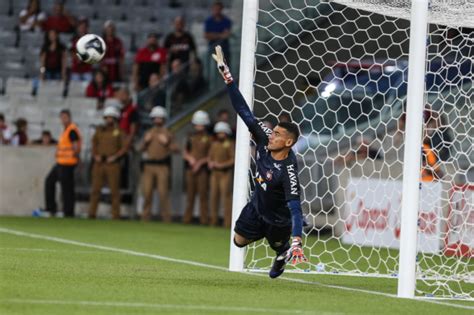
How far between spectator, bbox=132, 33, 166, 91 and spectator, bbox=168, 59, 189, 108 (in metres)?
1.11

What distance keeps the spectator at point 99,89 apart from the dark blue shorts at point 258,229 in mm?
15769

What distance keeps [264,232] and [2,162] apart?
44.9 ft

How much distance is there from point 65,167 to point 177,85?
2930mm

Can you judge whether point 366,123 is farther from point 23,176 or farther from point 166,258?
point 23,176

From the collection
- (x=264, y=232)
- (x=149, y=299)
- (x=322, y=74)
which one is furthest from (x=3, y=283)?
(x=322, y=74)

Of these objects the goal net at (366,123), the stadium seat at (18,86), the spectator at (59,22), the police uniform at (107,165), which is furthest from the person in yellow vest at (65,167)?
the spectator at (59,22)

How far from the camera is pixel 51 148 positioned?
25.2m

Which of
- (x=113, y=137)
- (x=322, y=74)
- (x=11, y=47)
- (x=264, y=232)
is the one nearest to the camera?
(x=264, y=232)

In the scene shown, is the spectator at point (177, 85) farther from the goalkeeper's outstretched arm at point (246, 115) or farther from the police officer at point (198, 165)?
the goalkeeper's outstretched arm at point (246, 115)

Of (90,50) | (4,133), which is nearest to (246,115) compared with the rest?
(90,50)

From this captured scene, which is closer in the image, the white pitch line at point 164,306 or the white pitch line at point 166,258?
the white pitch line at point 164,306

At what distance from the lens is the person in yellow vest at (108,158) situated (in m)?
24.5

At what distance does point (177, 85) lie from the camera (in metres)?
25.5

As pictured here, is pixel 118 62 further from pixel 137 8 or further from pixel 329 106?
pixel 329 106
